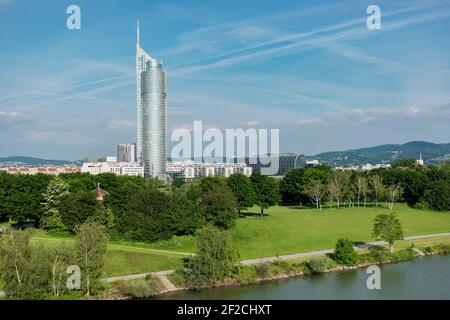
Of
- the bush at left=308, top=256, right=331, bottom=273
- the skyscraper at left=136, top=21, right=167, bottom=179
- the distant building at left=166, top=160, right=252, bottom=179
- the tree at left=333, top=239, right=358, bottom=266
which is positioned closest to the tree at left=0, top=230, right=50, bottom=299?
the bush at left=308, top=256, right=331, bottom=273

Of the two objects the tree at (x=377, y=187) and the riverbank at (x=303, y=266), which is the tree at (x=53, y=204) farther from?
the tree at (x=377, y=187)

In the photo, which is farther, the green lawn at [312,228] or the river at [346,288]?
the green lawn at [312,228]

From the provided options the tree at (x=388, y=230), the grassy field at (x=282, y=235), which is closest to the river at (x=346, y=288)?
the tree at (x=388, y=230)

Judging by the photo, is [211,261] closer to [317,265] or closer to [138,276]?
[138,276]

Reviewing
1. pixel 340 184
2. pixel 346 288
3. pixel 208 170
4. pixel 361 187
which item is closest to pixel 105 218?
pixel 346 288
